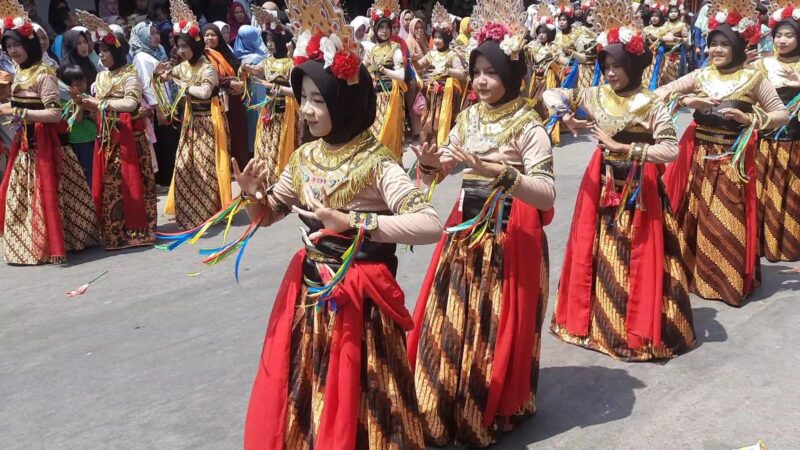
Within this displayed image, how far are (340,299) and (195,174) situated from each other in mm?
5427

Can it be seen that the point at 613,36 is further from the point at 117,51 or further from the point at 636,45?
the point at 117,51

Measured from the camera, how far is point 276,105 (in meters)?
8.87

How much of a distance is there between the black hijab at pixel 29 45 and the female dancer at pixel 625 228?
434 cm

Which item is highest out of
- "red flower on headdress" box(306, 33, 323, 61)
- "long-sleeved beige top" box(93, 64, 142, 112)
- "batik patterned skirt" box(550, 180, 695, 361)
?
"red flower on headdress" box(306, 33, 323, 61)

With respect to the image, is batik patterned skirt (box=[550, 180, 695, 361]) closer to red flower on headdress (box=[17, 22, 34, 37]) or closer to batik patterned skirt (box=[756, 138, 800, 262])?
batik patterned skirt (box=[756, 138, 800, 262])

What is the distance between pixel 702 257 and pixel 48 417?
4.28 meters

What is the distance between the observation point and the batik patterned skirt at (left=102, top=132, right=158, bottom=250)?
7516mm

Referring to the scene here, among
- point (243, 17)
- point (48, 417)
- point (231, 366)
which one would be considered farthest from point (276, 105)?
point (48, 417)

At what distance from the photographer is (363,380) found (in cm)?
308

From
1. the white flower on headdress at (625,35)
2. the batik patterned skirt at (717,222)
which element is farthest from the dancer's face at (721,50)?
the white flower on headdress at (625,35)

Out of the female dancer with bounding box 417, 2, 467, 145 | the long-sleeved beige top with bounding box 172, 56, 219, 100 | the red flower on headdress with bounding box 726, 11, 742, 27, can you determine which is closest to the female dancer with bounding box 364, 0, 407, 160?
the female dancer with bounding box 417, 2, 467, 145

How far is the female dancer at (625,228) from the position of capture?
15.3 ft

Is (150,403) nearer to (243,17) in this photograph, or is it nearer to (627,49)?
(627,49)

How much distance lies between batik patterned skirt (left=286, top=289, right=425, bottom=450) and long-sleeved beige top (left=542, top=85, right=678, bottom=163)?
2131 millimetres
